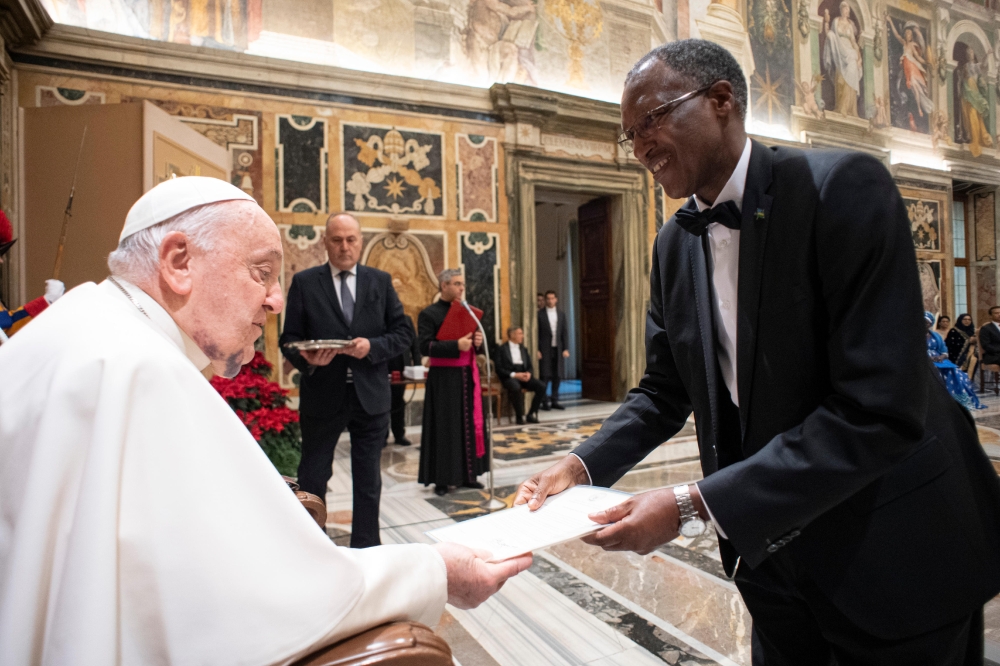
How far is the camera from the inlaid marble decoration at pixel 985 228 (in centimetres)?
1623

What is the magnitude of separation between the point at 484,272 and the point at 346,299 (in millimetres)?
5414

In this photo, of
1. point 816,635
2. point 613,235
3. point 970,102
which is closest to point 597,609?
point 816,635

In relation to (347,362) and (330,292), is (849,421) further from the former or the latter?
(330,292)

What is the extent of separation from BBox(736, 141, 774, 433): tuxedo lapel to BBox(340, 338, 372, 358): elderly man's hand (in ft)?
8.57

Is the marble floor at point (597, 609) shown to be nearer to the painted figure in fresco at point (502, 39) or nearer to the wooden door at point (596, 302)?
the wooden door at point (596, 302)

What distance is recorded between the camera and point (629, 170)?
34.6 ft

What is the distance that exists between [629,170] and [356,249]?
7577mm

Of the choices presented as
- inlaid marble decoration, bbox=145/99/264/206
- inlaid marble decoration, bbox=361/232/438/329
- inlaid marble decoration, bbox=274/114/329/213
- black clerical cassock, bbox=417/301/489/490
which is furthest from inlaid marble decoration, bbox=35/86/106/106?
black clerical cassock, bbox=417/301/489/490

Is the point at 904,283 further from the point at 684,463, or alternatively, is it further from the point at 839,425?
the point at 684,463

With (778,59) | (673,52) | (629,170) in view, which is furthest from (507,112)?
(673,52)

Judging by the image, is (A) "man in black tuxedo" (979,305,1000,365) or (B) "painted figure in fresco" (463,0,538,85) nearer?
(B) "painted figure in fresco" (463,0,538,85)

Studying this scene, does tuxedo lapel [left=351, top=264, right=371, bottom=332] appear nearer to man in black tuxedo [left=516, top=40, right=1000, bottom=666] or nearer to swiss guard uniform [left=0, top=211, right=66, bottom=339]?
swiss guard uniform [left=0, top=211, right=66, bottom=339]

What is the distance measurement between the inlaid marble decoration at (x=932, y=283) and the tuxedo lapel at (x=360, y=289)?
48.4 feet

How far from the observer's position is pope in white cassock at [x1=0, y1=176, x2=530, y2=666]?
0.85 metres
